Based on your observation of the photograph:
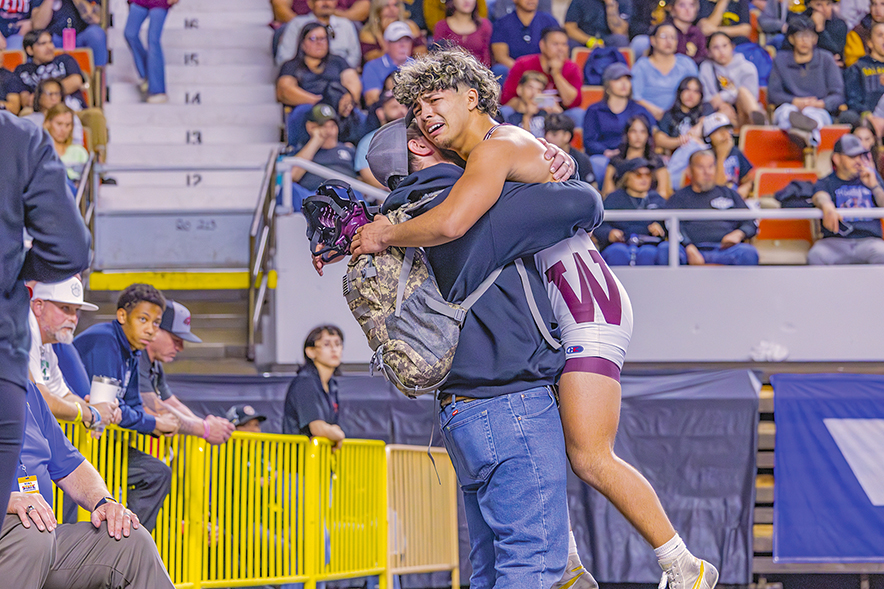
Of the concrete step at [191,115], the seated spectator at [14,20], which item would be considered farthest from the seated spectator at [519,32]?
the seated spectator at [14,20]

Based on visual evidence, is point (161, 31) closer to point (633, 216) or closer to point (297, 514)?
point (633, 216)

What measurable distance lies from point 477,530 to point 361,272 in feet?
2.58

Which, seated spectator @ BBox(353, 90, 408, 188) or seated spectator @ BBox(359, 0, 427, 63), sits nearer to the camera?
seated spectator @ BBox(353, 90, 408, 188)

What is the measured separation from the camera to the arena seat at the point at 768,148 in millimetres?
10375

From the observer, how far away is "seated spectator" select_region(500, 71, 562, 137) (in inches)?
384

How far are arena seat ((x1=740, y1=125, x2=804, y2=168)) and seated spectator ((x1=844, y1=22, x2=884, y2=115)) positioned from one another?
42.3 inches

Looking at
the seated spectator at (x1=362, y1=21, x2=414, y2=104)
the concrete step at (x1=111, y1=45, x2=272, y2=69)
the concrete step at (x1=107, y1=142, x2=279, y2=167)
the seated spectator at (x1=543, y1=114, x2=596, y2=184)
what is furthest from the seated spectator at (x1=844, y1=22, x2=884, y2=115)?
the concrete step at (x1=111, y1=45, x2=272, y2=69)

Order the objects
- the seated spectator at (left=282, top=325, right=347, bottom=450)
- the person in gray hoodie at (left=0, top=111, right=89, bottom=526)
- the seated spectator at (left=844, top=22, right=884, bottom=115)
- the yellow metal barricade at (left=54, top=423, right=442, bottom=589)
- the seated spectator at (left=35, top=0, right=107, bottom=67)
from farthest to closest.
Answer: the seated spectator at (left=35, top=0, right=107, bottom=67) < the seated spectator at (left=844, top=22, right=884, bottom=115) < the seated spectator at (left=282, top=325, right=347, bottom=450) < the yellow metal barricade at (left=54, top=423, right=442, bottom=589) < the person in gray hoodie at (left=0, top=111, right=89, bottom=526)

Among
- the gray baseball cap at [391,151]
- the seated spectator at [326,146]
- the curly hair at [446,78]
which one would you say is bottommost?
the gray baseball cap at [391,151]

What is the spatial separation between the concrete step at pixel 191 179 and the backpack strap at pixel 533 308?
8122 millimetres

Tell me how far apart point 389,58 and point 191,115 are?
8.14 ft

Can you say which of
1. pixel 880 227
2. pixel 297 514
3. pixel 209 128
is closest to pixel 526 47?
pixel 209 128

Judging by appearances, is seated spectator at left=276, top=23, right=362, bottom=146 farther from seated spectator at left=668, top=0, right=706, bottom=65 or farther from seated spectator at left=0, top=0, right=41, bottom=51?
seated spectator at left=0, top=0, right=41, bottom=51

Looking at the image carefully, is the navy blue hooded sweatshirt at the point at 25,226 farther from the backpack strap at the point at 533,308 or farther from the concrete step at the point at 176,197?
the concrete step at the point at 176,197
